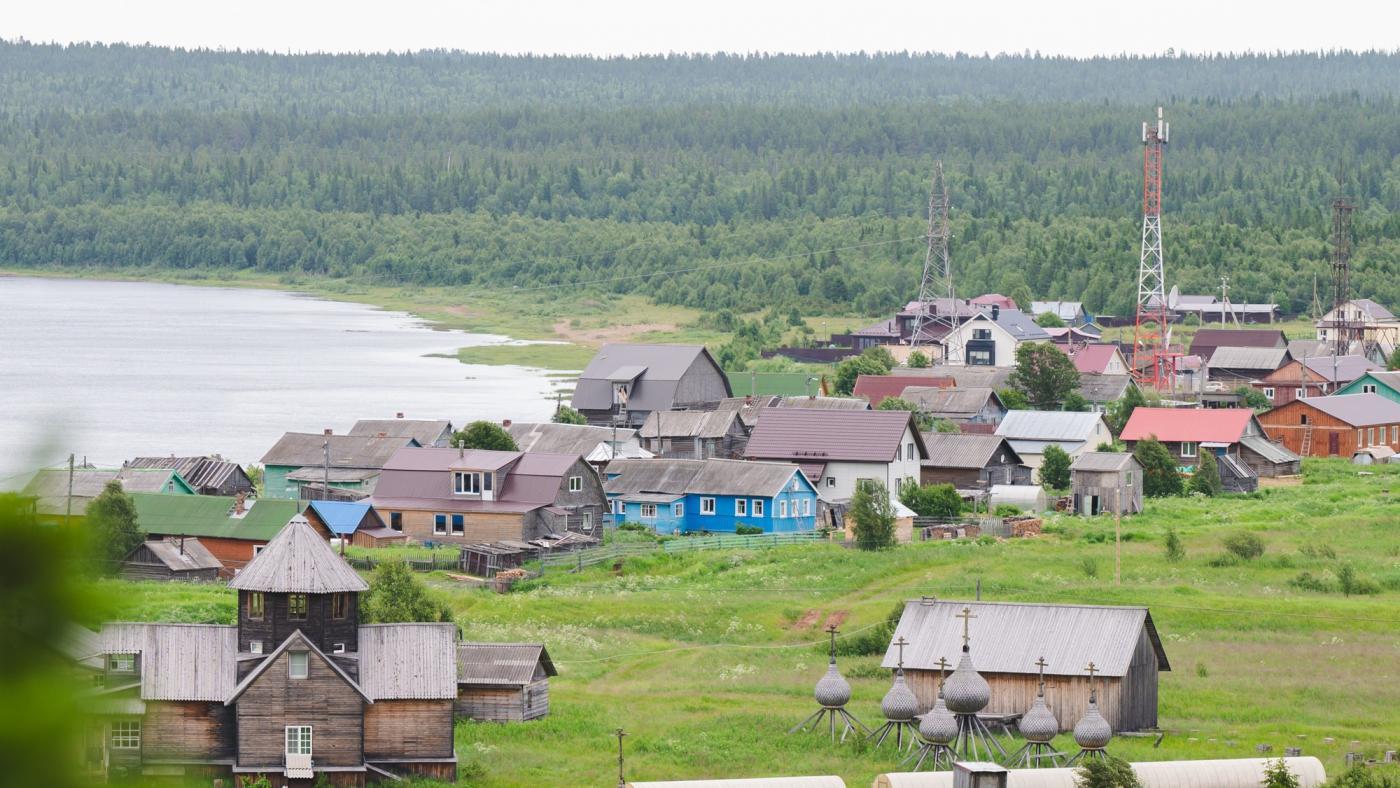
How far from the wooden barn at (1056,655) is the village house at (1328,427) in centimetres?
3644

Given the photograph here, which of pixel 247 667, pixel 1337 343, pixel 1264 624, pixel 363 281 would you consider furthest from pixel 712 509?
pixel 363 281

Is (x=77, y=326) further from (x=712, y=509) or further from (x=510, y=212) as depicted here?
(x=712, y=509)

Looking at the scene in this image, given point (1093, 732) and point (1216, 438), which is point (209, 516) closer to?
point (1093, 732)

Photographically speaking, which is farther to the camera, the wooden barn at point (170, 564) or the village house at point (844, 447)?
the village house at point (844, 447)

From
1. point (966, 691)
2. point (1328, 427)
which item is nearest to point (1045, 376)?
point (1328, 427)

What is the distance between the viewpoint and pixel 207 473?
162 ft

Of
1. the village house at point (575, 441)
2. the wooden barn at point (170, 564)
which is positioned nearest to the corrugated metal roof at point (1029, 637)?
the wooden barn at point (170, 564)

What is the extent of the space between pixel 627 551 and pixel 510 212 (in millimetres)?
148988

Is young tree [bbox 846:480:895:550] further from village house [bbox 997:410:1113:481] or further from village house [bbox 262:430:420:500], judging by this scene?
village house [bbox 997:410:1113:481]

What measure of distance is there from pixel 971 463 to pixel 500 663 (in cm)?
2654

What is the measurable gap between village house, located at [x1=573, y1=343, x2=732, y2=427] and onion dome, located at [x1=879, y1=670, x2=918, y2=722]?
3558cm

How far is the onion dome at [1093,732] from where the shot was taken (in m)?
23.7

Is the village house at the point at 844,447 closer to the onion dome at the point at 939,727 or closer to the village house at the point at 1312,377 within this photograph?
the onion dome at the point at 939,727

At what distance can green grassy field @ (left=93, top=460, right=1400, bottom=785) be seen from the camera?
2489 centimetres
